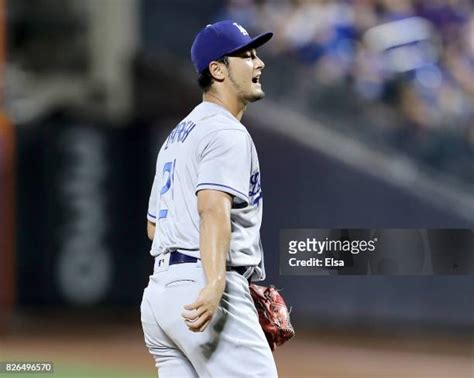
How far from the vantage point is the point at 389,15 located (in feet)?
25.5

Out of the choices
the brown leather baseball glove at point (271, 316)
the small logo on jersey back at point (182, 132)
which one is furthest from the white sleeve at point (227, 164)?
the brown leather baseball glove at point (271, 316)

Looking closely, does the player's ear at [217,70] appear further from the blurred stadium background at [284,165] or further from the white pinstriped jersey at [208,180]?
the blurred stadium background at [284,165]

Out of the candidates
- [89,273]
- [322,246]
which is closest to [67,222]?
[89,273]

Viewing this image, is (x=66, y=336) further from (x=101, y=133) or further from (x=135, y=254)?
(x=101, y=133)

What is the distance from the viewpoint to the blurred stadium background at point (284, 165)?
7.34m

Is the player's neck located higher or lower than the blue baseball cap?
lower

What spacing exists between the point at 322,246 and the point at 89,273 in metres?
4.07
